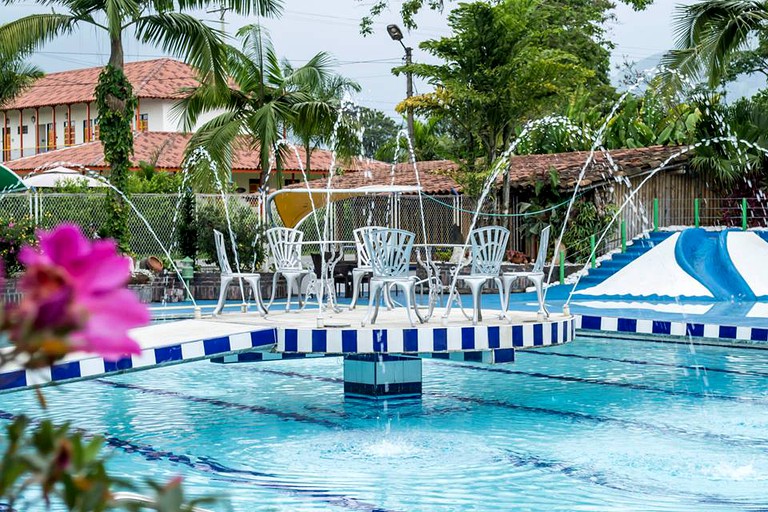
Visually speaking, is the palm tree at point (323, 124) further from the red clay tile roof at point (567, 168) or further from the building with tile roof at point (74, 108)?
the building with tile roof at point (74, 108)

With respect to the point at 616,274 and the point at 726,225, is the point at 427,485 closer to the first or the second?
the point at 616,274

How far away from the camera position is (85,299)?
857 mm

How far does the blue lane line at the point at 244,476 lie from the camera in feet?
19.2

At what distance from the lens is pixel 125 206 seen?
67.3 ft

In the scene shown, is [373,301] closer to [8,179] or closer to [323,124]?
[8,179]

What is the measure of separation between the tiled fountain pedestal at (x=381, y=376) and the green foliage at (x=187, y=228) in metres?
12.9

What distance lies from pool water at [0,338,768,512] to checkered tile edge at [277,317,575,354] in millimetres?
590

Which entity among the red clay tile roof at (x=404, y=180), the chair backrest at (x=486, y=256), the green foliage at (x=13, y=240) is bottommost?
the chair backrest at (x=486, y=256)

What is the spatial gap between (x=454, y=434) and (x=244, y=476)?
194 cm

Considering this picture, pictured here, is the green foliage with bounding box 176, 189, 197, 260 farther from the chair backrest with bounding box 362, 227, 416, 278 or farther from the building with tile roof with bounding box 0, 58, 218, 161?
the building with tile roof with bounding box 0, 58, 218, 161

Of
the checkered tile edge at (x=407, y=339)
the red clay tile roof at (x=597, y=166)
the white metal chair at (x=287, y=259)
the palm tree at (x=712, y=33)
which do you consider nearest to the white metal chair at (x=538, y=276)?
the checkered tile edge at (x=407, y=339)

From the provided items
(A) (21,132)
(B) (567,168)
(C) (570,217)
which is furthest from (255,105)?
(A) (21,132)

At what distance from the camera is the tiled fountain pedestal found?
30.6 ft

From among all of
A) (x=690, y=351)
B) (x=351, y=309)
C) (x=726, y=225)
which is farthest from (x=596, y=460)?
(x=726, y=225)
